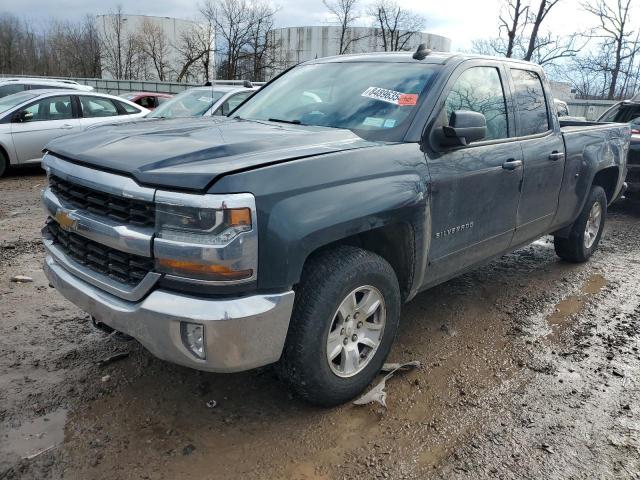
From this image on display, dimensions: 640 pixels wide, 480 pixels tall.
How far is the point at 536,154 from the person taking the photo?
13.6 ft

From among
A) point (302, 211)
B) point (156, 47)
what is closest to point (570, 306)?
point (302, 211)

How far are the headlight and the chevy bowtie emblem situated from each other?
2.09 feet

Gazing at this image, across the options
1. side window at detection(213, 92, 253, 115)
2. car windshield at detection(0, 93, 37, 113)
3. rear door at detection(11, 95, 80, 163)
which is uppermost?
side window at detection(213, 92, 253, 115)

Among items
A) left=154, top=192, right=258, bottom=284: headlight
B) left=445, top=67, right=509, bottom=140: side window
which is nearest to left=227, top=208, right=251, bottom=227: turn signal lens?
left=154, top=192, right=258, bottom=284: headlight

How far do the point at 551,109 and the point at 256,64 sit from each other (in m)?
32.2

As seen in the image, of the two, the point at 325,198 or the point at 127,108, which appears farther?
the point at 127,108

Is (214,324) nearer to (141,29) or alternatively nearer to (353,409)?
(353,409)

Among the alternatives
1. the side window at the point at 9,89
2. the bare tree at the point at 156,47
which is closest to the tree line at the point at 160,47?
the bare tree at the point at 156,47

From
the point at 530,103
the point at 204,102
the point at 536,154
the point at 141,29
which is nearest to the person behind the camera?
the point at 536,154

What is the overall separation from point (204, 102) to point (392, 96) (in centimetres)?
680

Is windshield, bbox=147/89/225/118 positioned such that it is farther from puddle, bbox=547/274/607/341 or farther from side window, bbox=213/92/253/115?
puddle, bbox=547/274/607/341

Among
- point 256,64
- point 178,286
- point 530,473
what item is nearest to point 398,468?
point 530,473

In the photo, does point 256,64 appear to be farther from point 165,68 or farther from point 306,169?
point 306,169

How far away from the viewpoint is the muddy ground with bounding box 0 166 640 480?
2.50 meters
